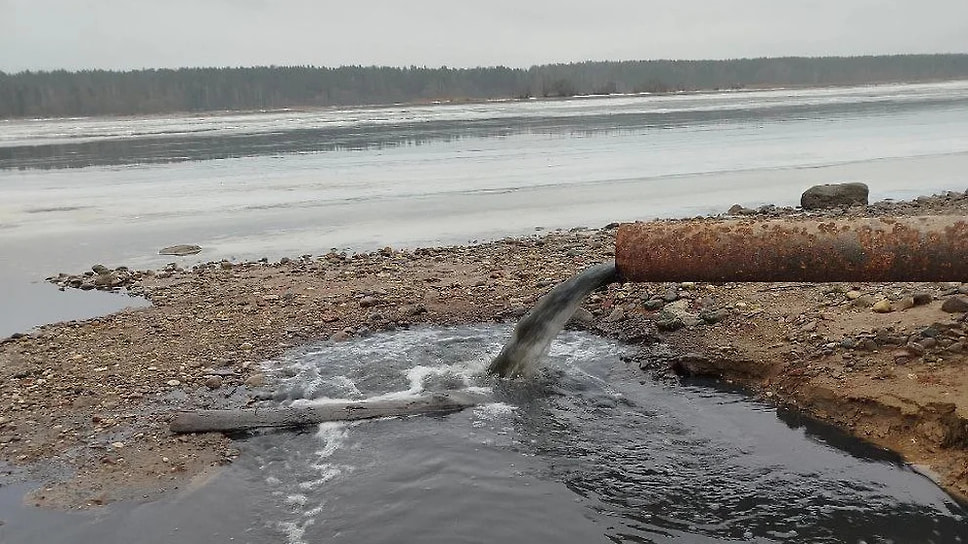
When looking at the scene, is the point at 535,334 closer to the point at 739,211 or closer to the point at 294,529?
the point at 294,529

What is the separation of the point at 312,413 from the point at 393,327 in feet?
8.91

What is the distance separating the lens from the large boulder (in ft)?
54.2

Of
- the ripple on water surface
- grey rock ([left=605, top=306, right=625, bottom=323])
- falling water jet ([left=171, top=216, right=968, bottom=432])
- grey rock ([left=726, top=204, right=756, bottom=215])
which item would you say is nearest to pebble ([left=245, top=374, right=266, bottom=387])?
the ripple on water surface

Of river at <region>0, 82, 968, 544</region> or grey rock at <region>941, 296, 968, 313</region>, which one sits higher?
grey rock at <region>941, 296, 968, 313</region>

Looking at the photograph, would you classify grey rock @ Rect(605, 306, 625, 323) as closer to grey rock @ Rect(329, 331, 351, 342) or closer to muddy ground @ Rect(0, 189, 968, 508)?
muddy ground @ Rect(0, 189, 968, 508)

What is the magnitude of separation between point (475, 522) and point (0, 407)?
4796mm

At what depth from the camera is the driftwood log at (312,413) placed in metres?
7.00

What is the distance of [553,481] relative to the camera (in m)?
6.20

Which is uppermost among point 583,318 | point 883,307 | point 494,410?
point 883,307

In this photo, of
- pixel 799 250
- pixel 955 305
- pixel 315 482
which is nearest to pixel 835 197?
pixel 955 305

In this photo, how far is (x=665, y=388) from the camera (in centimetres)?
785

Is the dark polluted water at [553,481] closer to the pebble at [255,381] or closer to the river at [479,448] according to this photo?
the river at [479,448]

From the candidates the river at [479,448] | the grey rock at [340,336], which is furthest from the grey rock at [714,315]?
the grey rock at [340,336]

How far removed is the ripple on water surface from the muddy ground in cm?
40
